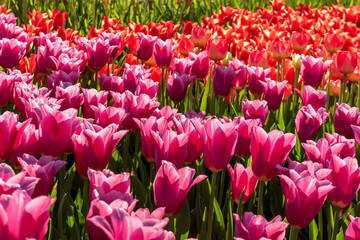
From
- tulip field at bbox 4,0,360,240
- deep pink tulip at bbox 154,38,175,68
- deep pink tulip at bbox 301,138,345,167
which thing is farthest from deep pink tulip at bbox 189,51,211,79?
deep pink tulip at bbox 301,138,345,167

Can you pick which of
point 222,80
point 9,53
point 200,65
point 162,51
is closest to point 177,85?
point 222,80

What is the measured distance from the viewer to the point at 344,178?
1.63 metres

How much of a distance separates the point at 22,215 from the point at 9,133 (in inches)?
27.0

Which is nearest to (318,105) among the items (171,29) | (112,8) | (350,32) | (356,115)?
(356,115)

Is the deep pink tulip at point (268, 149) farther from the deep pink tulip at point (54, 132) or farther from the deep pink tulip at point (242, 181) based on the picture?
the deep pink tulip at point (54, 132)

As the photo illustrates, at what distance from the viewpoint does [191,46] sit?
3885 millimetres

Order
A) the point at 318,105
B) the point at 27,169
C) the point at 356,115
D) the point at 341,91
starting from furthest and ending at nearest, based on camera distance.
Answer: the point at 341,91 → the point at 318,105 → the point at 356,115 → the point at 27,169

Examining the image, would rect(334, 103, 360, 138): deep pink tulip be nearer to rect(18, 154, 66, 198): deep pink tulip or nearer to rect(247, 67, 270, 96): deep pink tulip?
rect(247, 67, 270, 96): deep pink tulip

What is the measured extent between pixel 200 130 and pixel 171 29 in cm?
294

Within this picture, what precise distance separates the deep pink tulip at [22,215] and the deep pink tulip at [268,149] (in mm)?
868

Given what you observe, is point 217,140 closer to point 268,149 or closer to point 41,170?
point 268,149

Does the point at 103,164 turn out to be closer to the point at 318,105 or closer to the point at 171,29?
the point at 318,105

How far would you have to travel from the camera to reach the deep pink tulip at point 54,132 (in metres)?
1.71

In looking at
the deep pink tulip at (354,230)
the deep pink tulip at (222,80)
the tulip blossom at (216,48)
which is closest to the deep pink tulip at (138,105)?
the deep pink tulip at (222,80)
